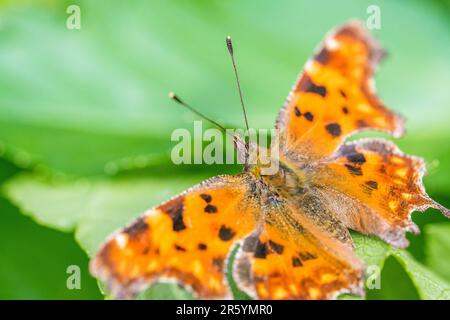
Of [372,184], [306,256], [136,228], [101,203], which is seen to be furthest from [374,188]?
[101,203]

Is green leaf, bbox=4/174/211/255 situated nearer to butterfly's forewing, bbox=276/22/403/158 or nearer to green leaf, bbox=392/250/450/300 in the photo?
butterfly's forewing, bbox=276/22/403/158

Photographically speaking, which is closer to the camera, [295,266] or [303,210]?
[295,266]

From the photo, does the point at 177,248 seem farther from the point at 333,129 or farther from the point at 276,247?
the point at 333,129

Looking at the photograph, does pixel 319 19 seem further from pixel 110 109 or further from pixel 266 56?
pixel 110 109

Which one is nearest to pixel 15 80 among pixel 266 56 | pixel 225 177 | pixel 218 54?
pixel 218 54

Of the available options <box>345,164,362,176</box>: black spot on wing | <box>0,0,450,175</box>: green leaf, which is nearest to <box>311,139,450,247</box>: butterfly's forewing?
<box>345,164,362,176</box>: black spot on wing

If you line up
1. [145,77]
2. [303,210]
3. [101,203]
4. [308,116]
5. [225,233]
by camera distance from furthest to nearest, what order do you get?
[145,77]
[101,203]
[308,116]
[303,210]
[225,233]
